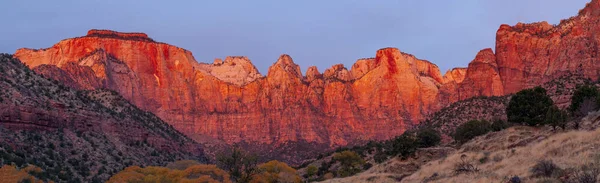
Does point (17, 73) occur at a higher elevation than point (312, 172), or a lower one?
higher

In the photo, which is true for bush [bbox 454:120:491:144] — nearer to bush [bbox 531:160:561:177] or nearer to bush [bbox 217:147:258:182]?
bush [bbox 217:147:258:182]

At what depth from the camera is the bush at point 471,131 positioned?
61969 millimetres

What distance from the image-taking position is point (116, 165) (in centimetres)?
5916

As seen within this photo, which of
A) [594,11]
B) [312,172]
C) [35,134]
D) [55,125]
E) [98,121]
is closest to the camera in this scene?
[35,134]

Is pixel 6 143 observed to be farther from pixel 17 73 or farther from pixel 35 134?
pixel 17 73

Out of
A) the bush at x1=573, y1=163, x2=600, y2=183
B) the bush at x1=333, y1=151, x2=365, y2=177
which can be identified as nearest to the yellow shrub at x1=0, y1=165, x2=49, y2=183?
the bush at x1=333, y1=151, x2=365, y2=177

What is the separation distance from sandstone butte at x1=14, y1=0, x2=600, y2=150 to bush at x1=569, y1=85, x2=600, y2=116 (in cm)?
6544

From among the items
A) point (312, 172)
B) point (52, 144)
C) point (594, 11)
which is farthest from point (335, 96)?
point (52, 144)

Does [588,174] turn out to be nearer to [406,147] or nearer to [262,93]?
[406,147]

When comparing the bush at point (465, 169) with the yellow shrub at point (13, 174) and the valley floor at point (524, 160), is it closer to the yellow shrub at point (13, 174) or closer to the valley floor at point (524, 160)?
the valley floor at point (524, 160)

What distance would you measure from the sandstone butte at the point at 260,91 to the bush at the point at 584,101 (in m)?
65.4

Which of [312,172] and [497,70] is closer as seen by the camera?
[312,172]

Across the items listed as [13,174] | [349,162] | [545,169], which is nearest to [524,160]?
[545,169]

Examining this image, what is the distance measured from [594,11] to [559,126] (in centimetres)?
5667
